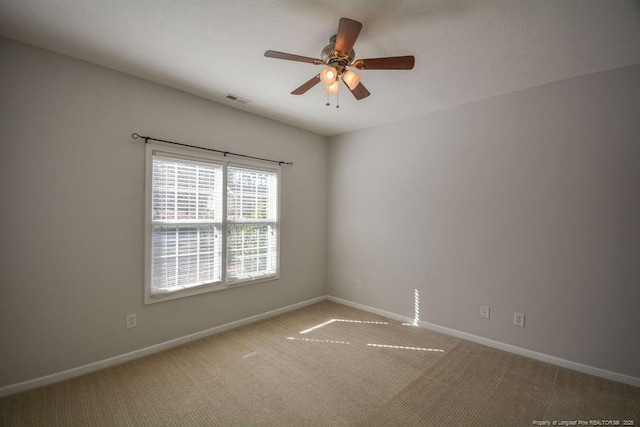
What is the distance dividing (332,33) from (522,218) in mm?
2454

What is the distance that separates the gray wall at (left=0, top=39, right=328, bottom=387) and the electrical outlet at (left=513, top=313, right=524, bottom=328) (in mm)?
3189

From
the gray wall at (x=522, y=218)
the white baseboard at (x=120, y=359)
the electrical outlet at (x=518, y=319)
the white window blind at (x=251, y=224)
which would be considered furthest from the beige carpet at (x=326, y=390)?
the white window blind at (x=251, y=224)

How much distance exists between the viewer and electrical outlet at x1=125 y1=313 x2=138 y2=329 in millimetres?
2686

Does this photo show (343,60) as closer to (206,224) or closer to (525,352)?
(206,224)

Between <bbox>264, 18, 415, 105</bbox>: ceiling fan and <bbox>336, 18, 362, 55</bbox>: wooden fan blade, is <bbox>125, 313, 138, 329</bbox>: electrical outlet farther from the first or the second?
<bbox>336, 18, 362, 55</bbox>: wooden fan blade

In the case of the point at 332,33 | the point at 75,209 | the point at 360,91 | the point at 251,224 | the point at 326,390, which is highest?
the point at 332,33

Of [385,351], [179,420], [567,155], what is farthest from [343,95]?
[179,420]

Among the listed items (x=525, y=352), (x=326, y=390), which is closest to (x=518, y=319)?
(x=525, y=352)

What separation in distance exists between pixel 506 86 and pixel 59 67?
3904 mm

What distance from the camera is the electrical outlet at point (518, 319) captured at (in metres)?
2.88

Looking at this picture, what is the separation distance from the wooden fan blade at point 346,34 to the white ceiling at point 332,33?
21cm

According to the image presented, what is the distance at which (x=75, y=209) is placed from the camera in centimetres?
243

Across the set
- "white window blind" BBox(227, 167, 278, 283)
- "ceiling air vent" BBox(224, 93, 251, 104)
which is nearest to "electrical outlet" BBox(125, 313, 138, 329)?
"white window blind" BBox(227, 167, 278, 283)

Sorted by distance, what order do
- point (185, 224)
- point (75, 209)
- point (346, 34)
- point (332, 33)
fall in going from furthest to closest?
1. point (185, 224)
2. point (75, 209)
3. point (332, 33)
4. point (346, 34)
